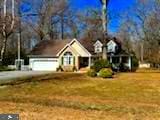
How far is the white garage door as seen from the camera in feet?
223

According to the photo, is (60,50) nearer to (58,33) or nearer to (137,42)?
(58,33)

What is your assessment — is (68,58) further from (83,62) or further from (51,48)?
(51,48)

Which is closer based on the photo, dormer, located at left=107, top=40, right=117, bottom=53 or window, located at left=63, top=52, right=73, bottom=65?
window, located at left=63, top=52, right=73, bottom=65

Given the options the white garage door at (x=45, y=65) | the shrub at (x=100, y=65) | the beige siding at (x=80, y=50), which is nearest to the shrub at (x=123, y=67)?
the beige siding at (x=80, y=50)

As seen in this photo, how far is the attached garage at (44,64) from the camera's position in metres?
67.9

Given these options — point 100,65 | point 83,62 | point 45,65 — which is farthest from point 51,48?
point 100,65

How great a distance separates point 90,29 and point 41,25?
9552mm

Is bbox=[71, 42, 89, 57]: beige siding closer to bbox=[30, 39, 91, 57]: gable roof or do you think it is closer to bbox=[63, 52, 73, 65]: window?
bbox=[30, 39, 91, 57]: gable roof

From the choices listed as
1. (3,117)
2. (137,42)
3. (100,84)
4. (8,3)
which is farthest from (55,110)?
(137,42)

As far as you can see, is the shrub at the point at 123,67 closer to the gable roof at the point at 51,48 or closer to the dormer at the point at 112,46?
the dormer at the point at 112,46

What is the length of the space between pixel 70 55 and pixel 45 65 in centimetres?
490

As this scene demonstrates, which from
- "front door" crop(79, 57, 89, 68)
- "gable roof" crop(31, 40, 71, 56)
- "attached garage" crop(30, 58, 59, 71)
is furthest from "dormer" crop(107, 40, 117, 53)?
"attached garage" crop(30, 58, 59, 71)

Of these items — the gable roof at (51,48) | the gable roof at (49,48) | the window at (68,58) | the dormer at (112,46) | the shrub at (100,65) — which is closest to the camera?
the shrub at (100,65)

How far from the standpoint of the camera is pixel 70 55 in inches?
2596
